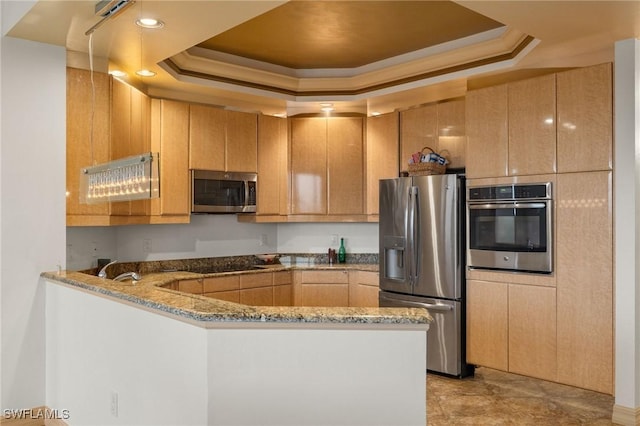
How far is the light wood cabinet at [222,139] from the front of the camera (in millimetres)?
4875

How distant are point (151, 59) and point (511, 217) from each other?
115 inches

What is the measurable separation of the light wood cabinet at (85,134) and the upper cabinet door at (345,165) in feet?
7.58

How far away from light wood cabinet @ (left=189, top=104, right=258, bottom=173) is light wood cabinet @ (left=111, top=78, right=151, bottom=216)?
44cm

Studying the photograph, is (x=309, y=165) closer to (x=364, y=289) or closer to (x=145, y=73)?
(x=364, y=289)

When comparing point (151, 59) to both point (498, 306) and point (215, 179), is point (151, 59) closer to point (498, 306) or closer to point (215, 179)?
point (215, 179)

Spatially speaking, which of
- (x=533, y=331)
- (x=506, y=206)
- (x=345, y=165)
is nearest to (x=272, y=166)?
(x=345, y=165)

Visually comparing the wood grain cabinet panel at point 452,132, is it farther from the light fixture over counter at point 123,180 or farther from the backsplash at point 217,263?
the light fixture over counter at point 123,180

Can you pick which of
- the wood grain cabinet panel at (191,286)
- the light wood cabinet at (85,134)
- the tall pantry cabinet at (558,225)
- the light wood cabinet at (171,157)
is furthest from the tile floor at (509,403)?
the light wood cabinet at (85,134)

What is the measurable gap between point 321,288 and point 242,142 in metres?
1.62

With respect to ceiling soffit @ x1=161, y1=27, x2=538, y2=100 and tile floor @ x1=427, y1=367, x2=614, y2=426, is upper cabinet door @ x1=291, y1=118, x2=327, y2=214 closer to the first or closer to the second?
ceiling soffit @ x1=161, y1=27, x2=538, y2=100

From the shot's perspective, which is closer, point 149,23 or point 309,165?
point 149,23

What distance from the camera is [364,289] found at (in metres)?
5.16

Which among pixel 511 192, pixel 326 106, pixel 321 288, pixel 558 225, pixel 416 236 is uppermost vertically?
pixel 326 106

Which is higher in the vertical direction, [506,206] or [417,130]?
[417,130]
